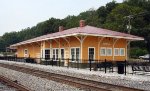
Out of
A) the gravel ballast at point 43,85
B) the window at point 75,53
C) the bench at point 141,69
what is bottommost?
the gravel ballast at point 43,85

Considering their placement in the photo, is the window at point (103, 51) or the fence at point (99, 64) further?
the window at point (103, 51)

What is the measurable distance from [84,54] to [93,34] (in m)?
2.35

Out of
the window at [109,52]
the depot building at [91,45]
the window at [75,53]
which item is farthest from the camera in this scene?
the window at [109,52]

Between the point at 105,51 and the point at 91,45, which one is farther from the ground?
the point at 91,45

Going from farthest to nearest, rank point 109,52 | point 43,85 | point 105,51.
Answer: point 109,52 < point 105,51 < point 43,85

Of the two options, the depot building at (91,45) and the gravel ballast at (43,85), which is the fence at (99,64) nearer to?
the depot building at (91,45)

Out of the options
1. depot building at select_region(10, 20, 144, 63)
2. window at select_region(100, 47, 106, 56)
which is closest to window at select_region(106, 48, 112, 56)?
depot building at select_region(10, 20, 144, 63)

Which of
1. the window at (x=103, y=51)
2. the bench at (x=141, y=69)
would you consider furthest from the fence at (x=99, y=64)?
the window at (x=103, y=51)

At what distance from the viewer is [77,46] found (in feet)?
105

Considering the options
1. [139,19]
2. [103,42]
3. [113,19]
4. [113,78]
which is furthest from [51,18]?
[113,78]

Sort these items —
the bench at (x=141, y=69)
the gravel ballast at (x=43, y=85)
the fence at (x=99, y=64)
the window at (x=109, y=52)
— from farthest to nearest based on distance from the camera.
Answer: the window at (x=109, y=52)
the fence at (x=99, y=64)
the bench at (x=141, y=69)
the gravel ballast at (x=43, y=85)

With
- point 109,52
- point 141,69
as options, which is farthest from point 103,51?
point 141,69

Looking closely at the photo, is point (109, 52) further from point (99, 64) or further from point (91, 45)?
point (99, 64)

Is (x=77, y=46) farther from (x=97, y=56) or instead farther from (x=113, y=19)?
(x=113, y=19)
